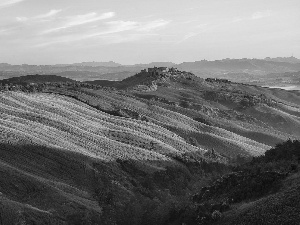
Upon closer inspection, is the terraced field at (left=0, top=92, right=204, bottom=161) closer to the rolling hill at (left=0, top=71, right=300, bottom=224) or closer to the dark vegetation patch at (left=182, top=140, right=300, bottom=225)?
the rolling hill at (left=0, top=71, right=300, bottom=224)

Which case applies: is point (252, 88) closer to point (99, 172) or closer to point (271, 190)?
point (99, 172)

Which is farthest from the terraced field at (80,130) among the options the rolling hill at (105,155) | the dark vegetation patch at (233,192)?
the dark vegetation patch at (233,192)

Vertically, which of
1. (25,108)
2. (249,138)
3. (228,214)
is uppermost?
(25,108)

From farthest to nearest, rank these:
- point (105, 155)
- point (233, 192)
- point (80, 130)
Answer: point (80, 130) < point (105, 155) < point (233, 192)

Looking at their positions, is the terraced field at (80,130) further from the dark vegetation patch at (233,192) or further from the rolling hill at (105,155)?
the dark vegetation patch at (233,192)

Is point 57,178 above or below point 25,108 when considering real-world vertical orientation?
below

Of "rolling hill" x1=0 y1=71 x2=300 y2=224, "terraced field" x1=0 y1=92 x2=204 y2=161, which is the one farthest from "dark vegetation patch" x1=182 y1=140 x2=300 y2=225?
"terraced field" x1=0 y1=92 x2=204 y2=161

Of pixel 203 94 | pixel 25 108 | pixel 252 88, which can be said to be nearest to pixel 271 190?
pixel 25 108

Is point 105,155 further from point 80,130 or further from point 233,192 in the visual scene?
point 233,192

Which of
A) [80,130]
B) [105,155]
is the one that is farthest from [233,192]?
[80,130]

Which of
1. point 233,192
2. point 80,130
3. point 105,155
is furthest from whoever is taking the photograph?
point 80,130

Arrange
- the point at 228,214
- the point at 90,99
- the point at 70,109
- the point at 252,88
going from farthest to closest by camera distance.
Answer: the point at 252,88 → the point at 90,99 → the point at 70,109 → the point at 228,214
